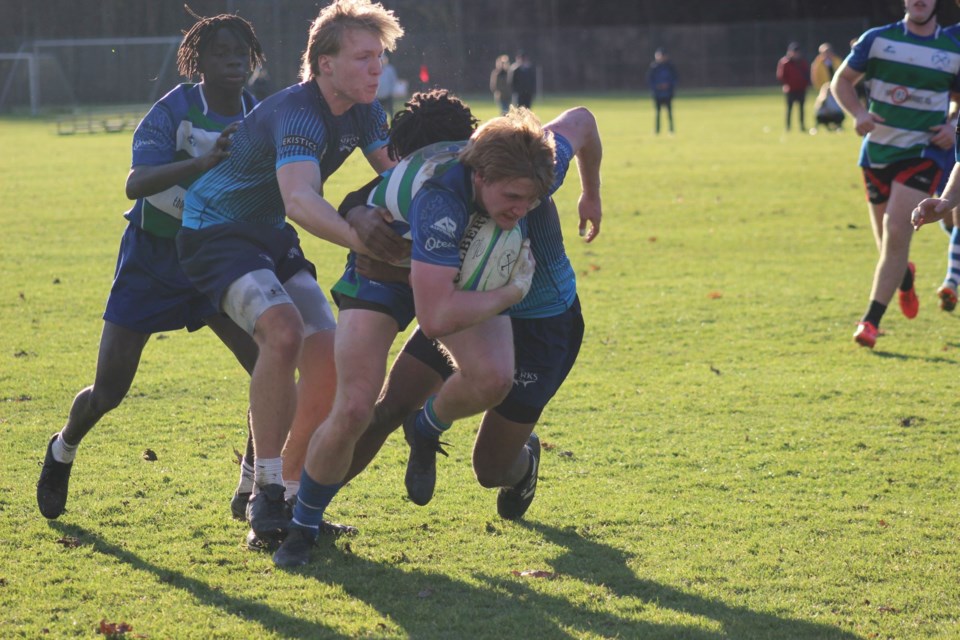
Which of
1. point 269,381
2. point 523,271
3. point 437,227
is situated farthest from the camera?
point 269,381

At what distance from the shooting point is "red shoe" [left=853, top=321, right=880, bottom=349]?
8422 mm

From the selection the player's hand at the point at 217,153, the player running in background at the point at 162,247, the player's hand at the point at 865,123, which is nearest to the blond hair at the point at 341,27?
the player's hand at the point at 217,153

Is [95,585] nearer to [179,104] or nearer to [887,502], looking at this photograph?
[179,104]

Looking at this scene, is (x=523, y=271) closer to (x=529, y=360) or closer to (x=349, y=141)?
(x=529, y=360)

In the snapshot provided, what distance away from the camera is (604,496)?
218 inches

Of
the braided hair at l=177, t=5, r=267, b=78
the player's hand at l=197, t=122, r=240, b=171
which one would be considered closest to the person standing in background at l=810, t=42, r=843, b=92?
the braided hair at l=177, t=5, r=267, b=78

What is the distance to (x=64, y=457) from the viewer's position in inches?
209

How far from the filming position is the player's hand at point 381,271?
15.1 feet

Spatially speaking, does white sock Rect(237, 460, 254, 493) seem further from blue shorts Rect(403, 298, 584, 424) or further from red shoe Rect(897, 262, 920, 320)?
red shoe Rect(897, 262, 920, 320)

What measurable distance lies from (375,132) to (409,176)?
80 cm

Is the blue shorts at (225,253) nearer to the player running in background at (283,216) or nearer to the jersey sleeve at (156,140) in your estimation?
the player running in background at (283,216)

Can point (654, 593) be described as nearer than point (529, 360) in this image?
Yes

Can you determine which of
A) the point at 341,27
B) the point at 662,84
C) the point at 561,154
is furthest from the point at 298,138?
the point at 662,84

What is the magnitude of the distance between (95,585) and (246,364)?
4.45 ft
